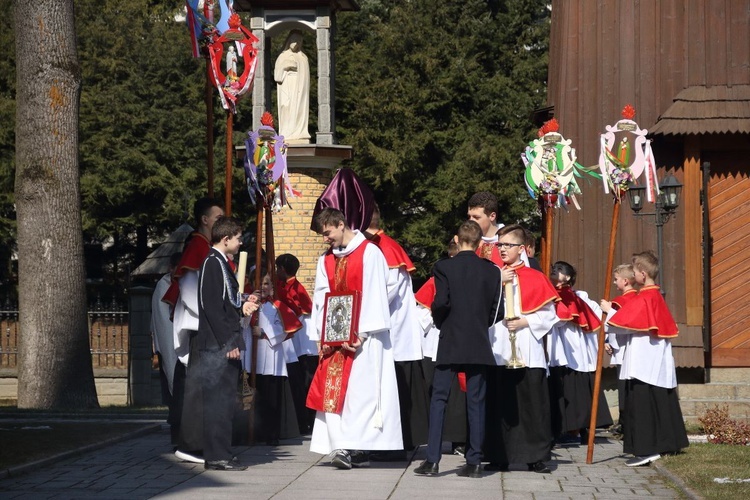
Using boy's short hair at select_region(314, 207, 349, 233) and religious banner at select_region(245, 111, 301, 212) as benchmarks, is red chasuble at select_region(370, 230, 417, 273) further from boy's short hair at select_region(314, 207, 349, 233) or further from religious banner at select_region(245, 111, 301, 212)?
religious banner at select_region(245, 111, 301, 212)

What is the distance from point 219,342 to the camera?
31.1 feet

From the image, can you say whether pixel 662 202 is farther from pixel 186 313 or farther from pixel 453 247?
pixel 186 313

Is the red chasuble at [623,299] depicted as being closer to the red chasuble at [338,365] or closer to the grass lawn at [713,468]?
the grass lawn at [713,468]

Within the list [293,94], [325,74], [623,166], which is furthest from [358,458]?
[325,74]

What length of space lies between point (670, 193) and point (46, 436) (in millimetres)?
7432

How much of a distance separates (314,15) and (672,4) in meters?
9.45

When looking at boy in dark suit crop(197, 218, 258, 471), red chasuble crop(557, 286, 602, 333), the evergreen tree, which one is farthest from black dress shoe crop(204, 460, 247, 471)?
the evergreen tree

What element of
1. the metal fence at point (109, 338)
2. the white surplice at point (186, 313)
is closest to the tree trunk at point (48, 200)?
the white surplice at point (186, 313)

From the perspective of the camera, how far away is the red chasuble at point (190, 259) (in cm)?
1004

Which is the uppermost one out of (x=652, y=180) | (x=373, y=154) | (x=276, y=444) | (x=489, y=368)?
(x=373, y=154)

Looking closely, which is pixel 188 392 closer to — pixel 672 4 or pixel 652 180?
pixel 652 180

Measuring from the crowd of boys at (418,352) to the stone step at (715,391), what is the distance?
4105 mm

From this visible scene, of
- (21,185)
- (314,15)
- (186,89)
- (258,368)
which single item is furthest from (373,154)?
(258,368)

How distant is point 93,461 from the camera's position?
9.88m
